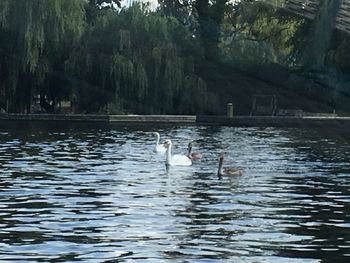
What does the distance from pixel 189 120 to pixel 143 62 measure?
4.41m

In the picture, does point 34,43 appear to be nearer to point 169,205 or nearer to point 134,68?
point 134,68

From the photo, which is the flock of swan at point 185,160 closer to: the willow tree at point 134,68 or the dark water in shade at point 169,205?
the dark water in shade at point 169,205

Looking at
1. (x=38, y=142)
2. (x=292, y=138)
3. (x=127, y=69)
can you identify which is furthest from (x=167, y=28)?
(x=38, y=142)

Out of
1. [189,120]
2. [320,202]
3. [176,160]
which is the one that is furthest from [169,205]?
[189,120]

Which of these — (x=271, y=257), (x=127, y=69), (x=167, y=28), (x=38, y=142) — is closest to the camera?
(x=271, y=257)

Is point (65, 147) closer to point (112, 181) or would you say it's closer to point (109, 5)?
point (112, 181)

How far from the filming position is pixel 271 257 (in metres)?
14.2

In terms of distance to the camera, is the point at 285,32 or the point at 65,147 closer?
the point at 65,147

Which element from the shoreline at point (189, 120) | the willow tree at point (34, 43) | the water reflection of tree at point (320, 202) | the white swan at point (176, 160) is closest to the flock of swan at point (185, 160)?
the white swan at point (176, 160)

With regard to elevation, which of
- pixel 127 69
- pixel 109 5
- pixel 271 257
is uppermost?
pixel 109 5

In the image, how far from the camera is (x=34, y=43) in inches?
2271

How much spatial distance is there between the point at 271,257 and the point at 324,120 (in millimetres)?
48152

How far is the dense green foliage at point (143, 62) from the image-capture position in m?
58.0

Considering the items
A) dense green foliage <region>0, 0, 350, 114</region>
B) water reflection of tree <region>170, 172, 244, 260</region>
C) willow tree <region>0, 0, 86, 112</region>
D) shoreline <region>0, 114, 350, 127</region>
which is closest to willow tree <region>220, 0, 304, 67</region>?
dense green foliage <region>0, 0, 350, 114</region>
